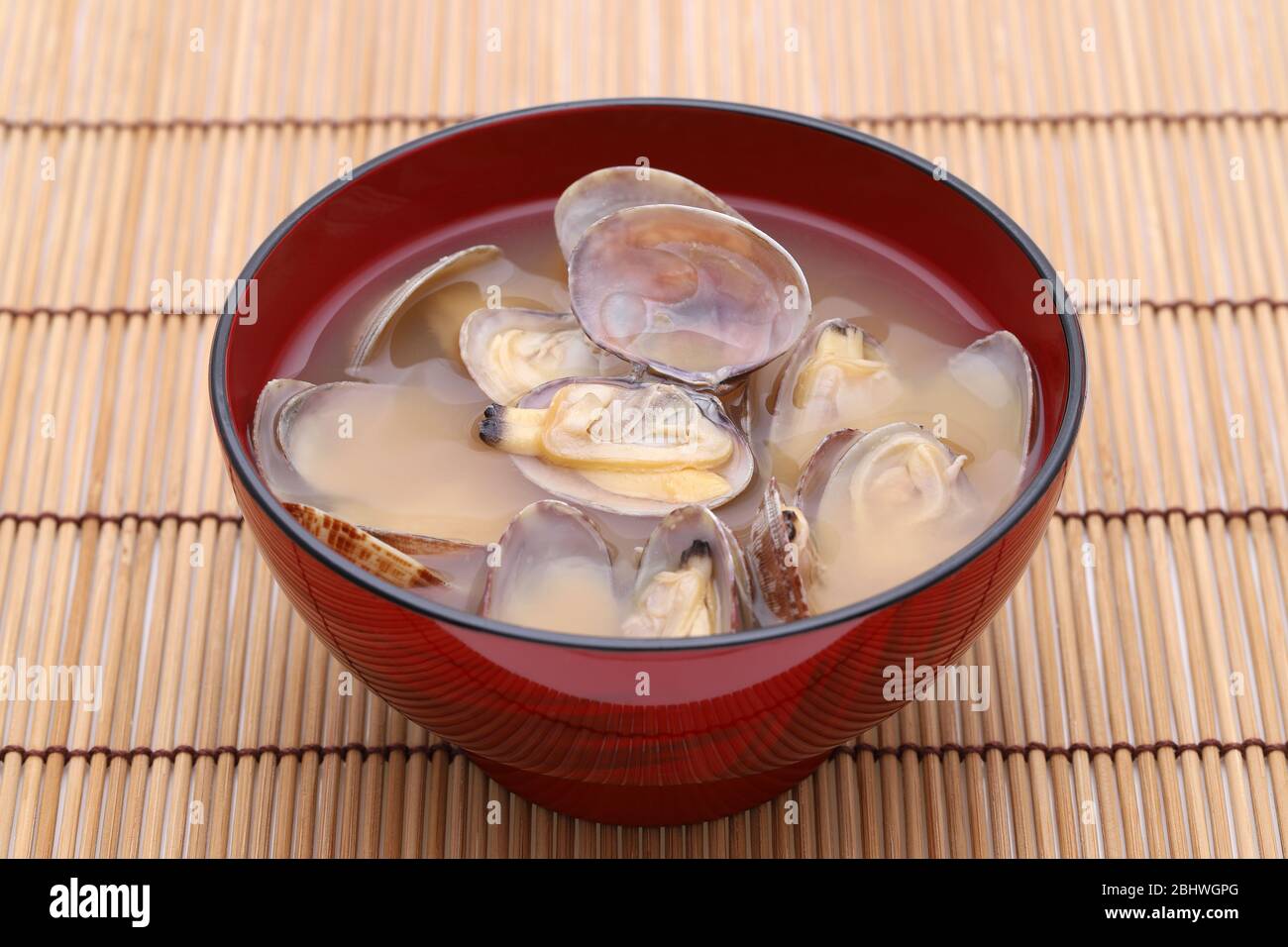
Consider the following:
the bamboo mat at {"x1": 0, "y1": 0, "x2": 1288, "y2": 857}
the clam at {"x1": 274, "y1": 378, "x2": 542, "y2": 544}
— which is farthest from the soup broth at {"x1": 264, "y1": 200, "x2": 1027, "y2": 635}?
the bamboo mat at {"x1": 0, "y1": 0, "x2": 1288, "y2": 857}

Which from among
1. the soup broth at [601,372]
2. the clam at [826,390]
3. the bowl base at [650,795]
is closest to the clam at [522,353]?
the soup broth at [601,372]

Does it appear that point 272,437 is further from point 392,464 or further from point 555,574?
point 555,574

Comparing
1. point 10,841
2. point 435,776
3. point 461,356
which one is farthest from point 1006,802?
point 10,841

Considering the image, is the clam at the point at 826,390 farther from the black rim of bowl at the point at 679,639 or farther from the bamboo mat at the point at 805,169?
the bamboo mat at the point at 805,169

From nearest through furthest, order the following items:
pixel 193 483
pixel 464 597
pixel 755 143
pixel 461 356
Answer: pixel 464 597, pixel 461 356, pixel 755 143, pixel 193 483

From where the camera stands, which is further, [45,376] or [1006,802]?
[45,376]

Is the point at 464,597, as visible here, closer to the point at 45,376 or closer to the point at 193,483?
the point at 193,483
